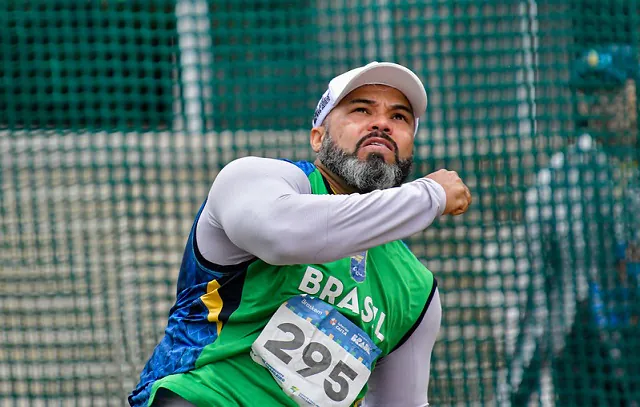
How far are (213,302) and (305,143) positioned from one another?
101 inches

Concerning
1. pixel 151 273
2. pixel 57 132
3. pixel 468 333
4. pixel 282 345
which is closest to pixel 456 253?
pixel 468 333

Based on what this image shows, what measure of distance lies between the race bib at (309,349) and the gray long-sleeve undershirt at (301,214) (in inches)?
8.7

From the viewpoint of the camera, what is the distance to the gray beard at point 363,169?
8.93 feet

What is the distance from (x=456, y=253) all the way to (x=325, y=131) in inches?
90.0

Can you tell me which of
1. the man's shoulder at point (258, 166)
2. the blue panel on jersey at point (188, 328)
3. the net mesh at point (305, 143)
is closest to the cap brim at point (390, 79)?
the man's shoulder at point (258, 166)

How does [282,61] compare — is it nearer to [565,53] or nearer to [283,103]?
[283,103]

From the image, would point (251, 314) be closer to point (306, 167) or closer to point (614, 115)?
point (306, 167)

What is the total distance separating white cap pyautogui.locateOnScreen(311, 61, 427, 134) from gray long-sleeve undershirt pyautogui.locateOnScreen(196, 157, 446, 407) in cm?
43

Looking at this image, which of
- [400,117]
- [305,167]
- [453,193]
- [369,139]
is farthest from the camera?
[400,117]

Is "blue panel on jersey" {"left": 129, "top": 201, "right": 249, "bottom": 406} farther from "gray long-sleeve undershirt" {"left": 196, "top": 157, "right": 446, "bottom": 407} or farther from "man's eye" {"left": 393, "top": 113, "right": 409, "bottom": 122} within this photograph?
"man's eye" {"left": 393, "top": 113, "right": 409, "bottom": 122}

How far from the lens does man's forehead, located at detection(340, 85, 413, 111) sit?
287cm

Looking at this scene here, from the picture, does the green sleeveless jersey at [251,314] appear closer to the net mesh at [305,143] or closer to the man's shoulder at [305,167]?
the man's shoulder at [305,167]

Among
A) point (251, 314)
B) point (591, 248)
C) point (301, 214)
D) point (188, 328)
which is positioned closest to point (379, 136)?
point (301, 214)

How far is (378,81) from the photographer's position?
286 cm
